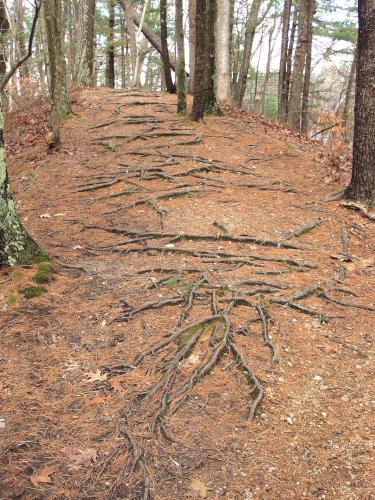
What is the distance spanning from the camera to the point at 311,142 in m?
10.9

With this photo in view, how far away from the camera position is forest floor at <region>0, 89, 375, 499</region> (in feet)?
8.60

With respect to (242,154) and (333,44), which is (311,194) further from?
(333,44)

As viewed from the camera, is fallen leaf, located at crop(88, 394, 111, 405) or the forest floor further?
fallen leaf, located at crop(88, 394, 111, 405)

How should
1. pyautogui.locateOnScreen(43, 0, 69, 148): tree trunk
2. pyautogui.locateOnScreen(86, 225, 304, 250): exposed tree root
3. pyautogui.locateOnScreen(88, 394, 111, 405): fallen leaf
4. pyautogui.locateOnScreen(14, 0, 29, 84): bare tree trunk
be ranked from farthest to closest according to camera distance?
pyautogui.locateOnScreen(14, 0, 29, 84): bare tree trunk < pyautogui.locateOnScreen(43, 0, 69, 148): tree trunk < pyautogui.locateOnScreen(86, 225, 304, 250): exposed tree root < pyautogui.locateOnScreen(88, 394, 111, 405): fallen leaf

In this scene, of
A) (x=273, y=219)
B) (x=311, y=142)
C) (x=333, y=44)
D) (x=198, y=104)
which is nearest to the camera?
(x=273, y=219)

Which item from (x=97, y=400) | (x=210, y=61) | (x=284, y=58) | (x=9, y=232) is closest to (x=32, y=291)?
(x=9, y=232)

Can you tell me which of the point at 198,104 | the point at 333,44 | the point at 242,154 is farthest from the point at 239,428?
the point at 333,44

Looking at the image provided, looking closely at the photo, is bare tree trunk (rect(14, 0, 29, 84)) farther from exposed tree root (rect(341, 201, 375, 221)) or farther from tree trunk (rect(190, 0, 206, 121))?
exposed tree root (rect(341, 201, 375, 221))

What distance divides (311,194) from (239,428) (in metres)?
4.99

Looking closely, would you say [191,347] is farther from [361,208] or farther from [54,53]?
[54,53]

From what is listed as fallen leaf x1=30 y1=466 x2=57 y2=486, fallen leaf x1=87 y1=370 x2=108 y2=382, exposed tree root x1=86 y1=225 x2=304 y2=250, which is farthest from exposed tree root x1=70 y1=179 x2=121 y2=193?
fallen leaf x1=30 y1=466 x2=57 y2=486

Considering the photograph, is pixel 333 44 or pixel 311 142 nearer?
pixel 311 142

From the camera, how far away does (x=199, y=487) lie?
8.23 feet

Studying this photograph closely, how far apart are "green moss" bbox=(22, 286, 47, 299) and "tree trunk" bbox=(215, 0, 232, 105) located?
1031 centimetres
